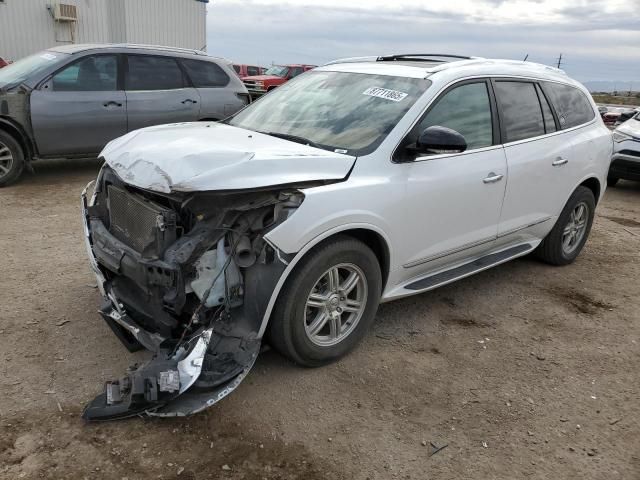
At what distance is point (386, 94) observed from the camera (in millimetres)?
3910

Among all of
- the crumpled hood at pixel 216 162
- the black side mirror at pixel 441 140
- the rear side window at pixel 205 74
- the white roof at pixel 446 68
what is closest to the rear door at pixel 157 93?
the rear side window at pixel 205 74

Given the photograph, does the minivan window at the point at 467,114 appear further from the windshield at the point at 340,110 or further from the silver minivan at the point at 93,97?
the silver minivan at the point at 93,97

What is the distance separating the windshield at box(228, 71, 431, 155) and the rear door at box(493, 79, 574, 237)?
101 cm

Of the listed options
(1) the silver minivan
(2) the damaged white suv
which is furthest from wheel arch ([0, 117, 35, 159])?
(2) the damaged white suv

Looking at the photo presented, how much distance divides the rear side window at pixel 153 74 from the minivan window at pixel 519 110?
5.50 metres

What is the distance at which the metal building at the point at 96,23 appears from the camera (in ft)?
62.1

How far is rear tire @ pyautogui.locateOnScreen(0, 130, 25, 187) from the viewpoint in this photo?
707cm

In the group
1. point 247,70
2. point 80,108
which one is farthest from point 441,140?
point 247,70

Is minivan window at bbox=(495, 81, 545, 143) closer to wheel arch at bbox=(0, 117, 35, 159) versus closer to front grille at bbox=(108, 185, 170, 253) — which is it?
front grille at bbox=(108, 185, 170, 253)

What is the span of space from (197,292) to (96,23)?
69.2ft

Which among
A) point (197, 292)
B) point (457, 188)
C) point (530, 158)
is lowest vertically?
point (197, 292)

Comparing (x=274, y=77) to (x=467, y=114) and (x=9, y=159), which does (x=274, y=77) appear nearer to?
(x=9, y=159)

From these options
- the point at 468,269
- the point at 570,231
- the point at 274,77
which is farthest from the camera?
the point at 274,77

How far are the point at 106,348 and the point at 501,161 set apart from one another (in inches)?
122
